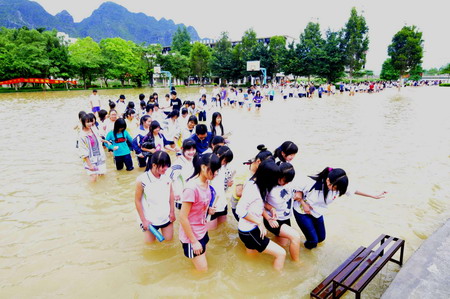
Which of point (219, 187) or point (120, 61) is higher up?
point (120, 61)

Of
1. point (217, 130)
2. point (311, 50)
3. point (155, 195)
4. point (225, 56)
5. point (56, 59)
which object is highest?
point (225, 56)

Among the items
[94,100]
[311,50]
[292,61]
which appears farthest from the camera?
[292,61]

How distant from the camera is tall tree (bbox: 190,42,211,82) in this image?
2363 inches

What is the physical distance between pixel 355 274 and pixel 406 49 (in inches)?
2154

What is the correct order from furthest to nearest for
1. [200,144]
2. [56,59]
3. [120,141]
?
[56,59] → [120,141] → [200,144]

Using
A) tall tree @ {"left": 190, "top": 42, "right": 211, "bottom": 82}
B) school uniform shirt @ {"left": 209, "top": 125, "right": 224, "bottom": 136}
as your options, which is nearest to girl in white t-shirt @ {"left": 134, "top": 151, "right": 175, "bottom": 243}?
school uniform shirt @ {"left": 209, "top": 125, "right": 224, "bottom": 136}

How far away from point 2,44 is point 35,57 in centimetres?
564

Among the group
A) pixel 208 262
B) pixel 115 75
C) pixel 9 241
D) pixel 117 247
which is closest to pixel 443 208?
pixel 208 262

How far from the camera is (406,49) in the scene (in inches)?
1799

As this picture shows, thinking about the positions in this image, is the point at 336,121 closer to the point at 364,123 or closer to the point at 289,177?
the point at 364,123

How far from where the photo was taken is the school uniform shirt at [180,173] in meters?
4.04

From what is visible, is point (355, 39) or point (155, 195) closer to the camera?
point (155, 195)

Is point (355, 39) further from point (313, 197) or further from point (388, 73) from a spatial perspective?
point (313, 197)

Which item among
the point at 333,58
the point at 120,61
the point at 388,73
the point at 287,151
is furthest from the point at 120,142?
the point at 388,73
